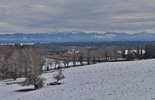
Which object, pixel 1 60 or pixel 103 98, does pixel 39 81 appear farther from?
pixel 1 60

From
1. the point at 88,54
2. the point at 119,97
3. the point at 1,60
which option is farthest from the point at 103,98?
the point at 88,54

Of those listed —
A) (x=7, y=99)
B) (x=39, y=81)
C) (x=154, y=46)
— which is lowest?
(x=7, y=99)

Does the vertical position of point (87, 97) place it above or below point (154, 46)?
below

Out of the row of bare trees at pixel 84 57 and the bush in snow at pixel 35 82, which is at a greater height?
the row of bare trees at pixel 84 57

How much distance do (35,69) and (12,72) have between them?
97.2 feet

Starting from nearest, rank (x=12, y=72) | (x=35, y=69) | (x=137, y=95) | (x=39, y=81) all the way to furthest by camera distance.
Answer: (x=137, y=95)
(x=39, y=81)
(x=35, y=69)
(x=12, y=72)

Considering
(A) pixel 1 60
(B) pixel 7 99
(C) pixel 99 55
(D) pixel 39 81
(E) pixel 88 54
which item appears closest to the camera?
(B) pixel 7 99

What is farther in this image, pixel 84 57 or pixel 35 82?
pixel 84 57

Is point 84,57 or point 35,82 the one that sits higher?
point 84,57

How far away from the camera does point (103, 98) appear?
53.3ft

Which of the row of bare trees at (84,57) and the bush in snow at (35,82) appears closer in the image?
the bush in snow at (35,82)

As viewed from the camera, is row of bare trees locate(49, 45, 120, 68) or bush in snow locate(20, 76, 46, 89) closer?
bush in snow locate(20, 76, 46, 89)

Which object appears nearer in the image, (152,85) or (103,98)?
(103,98)

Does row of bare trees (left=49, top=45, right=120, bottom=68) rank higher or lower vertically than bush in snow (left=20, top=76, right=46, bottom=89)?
higher
